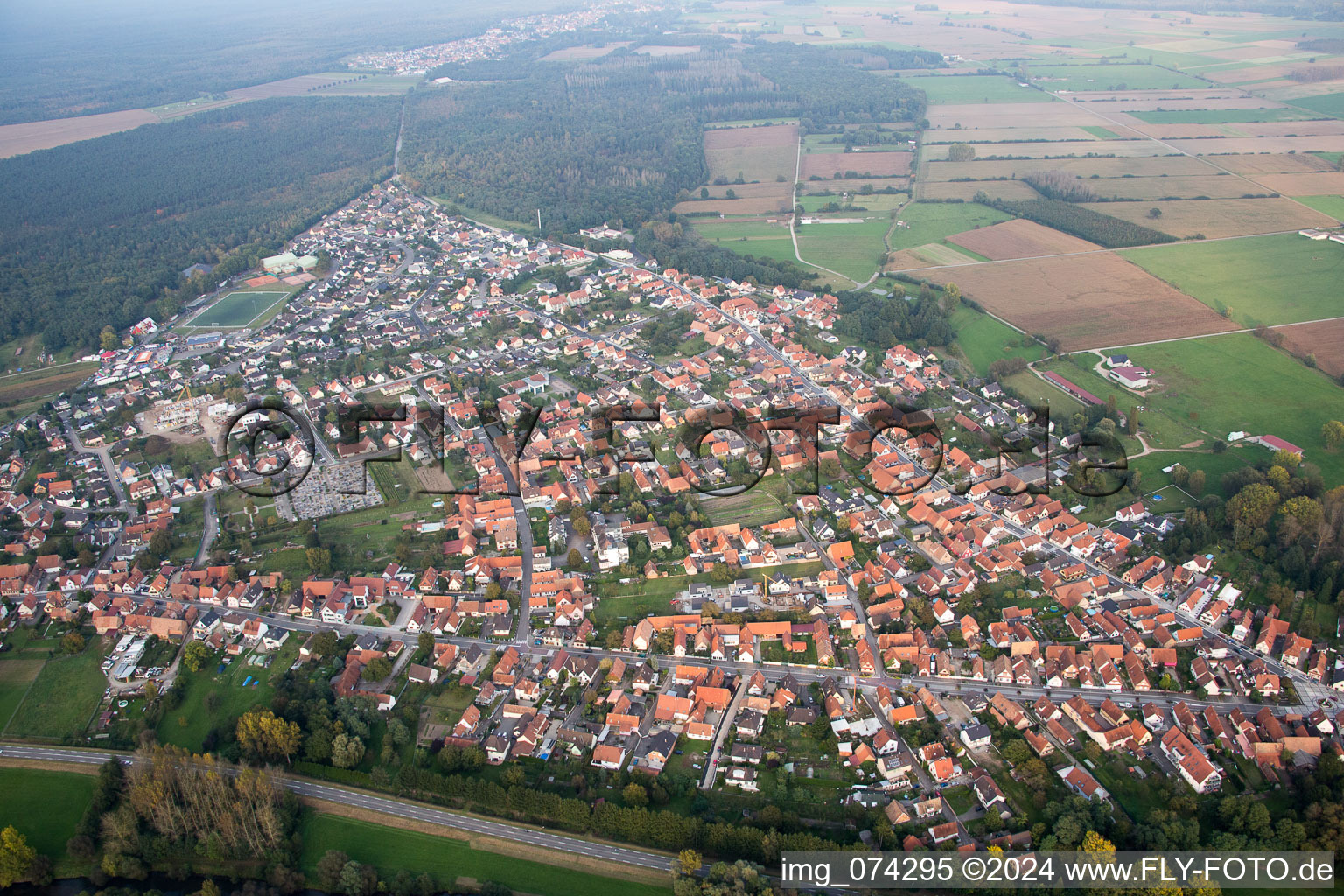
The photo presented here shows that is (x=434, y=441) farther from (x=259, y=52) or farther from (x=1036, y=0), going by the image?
(x=1036, y=0)

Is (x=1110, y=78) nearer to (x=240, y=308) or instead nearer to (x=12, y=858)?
(x=240, y=308)

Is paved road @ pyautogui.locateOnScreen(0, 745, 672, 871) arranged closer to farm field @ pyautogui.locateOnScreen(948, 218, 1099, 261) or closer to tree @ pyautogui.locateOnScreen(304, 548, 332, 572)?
tree @ pyautogui.locateOnScreen(304, 548, 332, 572)

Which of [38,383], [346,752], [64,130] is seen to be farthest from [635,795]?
[64,130]

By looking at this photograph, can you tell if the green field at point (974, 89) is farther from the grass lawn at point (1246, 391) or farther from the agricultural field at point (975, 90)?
the grass lawn at point (1246, 391)

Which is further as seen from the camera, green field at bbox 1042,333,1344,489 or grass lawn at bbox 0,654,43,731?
green field at bbox 1042,333,1344,489

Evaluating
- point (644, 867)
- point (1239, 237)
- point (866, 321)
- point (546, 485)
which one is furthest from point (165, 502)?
point (1239, 237)

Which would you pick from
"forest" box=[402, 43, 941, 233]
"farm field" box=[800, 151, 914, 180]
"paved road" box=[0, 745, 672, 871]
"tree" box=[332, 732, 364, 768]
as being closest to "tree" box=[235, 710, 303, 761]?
"paved road" box=[0, 745, 672, 871]
